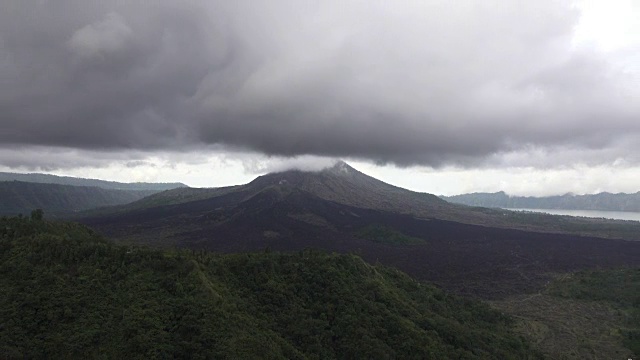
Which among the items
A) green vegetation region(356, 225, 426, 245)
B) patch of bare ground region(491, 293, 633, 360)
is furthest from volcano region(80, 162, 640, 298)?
patch of bare ground region(491, 293, 633, 360)

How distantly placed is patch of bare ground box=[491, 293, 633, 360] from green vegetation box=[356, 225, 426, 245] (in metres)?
64.6

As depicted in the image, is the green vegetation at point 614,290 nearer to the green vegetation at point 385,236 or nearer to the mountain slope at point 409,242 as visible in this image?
the mountain slope at point 409,242

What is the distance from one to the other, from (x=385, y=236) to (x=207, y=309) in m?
118

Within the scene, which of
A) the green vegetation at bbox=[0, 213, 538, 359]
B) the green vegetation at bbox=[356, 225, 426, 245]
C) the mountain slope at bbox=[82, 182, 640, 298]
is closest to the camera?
the green vegetation at bbox=[0, 213, 538, 359]

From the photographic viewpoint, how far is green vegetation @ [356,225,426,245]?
145m

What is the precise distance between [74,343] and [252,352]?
584 inches

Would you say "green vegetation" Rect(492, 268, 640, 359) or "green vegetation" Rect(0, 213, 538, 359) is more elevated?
"green vegetation" Rect(0, 213, 538, 359)

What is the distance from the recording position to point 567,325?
6300 centimetres

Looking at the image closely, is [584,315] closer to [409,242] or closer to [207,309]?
[207,309]

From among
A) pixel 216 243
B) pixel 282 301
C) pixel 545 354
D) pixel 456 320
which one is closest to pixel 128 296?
pixel 282 301

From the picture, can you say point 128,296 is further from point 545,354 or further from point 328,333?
point 545,354

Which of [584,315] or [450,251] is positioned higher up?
[450,251]

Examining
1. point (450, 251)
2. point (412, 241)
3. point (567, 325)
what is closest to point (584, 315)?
point (567, 325)

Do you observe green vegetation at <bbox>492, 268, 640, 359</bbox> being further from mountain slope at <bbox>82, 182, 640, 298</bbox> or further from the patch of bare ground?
mountain slope at <bbox>82, 182, 640, 298</bbox>
